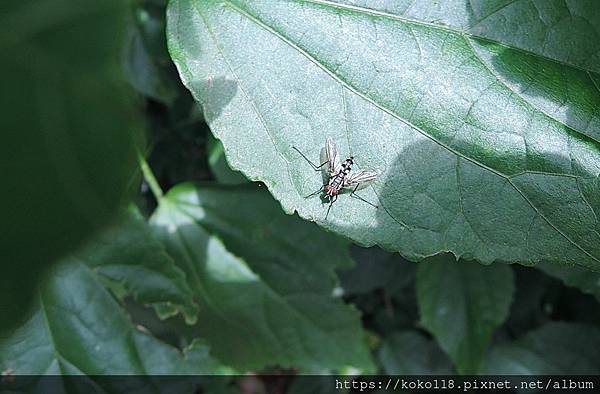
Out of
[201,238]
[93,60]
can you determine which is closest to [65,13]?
[93,60]

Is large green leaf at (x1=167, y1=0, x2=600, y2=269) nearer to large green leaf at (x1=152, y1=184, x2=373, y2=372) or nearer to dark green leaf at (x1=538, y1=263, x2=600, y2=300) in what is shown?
dark green leaf at (x1=538, y1=263, x2=600, y2=300)

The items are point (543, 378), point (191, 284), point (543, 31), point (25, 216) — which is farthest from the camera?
point (543, 378)

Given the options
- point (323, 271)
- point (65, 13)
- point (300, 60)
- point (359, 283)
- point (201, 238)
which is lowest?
point (359, 283)

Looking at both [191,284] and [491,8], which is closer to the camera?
[491,8]

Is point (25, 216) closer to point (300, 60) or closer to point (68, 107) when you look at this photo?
point (68, 107)

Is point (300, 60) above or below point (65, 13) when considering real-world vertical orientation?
below

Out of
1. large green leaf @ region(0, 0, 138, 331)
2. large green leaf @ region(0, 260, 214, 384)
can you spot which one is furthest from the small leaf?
large green leaf @ region(0, 0, 138, 331)
